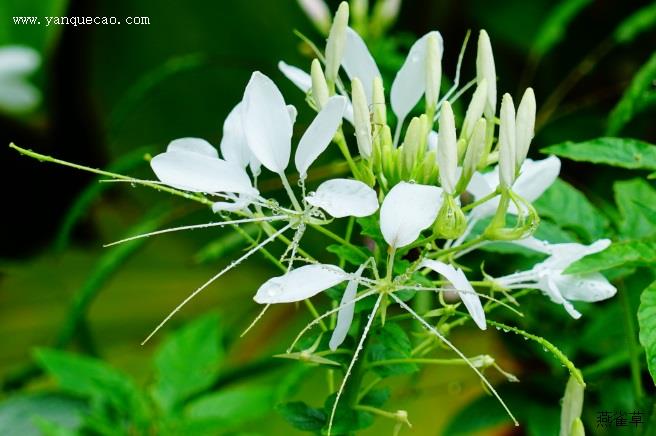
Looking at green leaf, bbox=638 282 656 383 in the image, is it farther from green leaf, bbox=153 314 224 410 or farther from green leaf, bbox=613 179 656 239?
green leaf, bbox=153 314 224 410

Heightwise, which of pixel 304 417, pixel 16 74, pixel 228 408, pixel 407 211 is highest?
pixel 16 74

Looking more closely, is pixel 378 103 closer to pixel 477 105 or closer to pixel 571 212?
pixel 477 105

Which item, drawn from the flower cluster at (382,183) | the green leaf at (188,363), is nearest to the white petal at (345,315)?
the flower cluster at (382,183)

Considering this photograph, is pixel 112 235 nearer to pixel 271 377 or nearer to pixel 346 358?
pixel 271 377

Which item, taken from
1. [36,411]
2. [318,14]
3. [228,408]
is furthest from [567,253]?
[36,411]

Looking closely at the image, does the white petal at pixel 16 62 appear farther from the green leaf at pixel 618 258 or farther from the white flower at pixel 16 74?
the green leaf at pixel 618 258

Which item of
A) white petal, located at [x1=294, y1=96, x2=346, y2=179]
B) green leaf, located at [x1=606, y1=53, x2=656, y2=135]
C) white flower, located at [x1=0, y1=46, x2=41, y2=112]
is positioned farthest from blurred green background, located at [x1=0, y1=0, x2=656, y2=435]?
white petal, located at [x1=294, y1=96, x2=346, y2=179]
